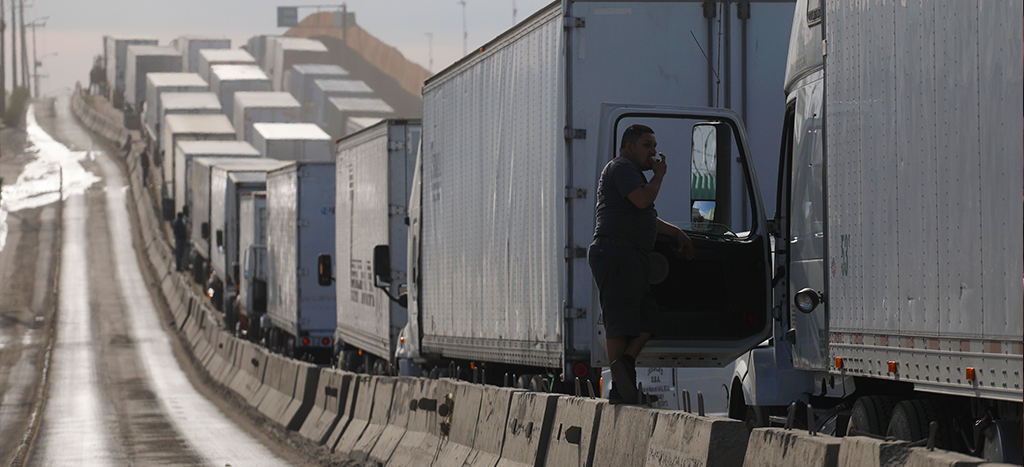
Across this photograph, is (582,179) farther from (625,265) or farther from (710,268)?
(625,265)

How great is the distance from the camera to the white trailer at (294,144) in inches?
2665

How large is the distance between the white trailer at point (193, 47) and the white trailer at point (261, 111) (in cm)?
3206

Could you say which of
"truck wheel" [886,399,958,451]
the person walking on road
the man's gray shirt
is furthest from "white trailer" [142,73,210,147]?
"truck wheel" [886,399,958,451]

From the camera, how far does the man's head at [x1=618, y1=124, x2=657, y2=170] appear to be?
24.0ft

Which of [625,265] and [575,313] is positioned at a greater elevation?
[625,265]

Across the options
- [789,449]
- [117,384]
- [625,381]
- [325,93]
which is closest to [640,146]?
[625,381]

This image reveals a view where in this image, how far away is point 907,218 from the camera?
5.84 m

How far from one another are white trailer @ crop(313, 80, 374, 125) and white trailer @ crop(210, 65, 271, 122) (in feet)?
11.5

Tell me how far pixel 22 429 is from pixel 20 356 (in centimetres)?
1320

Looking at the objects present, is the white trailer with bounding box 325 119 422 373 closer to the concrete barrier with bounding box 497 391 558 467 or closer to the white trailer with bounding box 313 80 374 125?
the concrete barrier with bounding box 497 391 558 467

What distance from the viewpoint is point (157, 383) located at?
26.1 metres

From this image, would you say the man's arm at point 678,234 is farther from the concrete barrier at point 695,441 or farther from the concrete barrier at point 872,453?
the concrete barrier at point 872,453

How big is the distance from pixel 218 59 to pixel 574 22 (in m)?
103

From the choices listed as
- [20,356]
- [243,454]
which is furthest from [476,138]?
[20,356]
